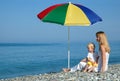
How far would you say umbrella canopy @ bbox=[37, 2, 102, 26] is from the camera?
43.1 ft

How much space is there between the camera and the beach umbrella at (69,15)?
Result: 13.1m

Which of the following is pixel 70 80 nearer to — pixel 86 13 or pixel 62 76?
pixel 62 76

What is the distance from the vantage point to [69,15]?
43.7ft

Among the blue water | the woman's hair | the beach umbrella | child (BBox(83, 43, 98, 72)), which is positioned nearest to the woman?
the woman's hair

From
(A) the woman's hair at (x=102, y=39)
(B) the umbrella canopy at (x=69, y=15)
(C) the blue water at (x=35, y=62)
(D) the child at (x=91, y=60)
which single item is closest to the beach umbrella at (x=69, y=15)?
(B) the umbrella canopy at (x=69, y=15)

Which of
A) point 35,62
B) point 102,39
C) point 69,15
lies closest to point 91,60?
point 102,39

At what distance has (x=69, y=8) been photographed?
13.5 metres

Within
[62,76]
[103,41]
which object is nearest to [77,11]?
[103,41]

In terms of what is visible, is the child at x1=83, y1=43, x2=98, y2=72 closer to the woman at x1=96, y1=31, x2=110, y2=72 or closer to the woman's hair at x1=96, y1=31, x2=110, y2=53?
the woman at x1=96, y1=31, x2=110, y2=72

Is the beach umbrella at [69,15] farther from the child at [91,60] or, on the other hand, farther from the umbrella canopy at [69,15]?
the child at [91,60]

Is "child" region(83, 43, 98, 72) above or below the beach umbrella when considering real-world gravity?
below

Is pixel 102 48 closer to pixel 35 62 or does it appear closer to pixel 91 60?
pixel 91 60

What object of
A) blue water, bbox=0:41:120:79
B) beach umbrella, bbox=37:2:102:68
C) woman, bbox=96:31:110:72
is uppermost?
beach umbrella, bbox=37:2:102:68

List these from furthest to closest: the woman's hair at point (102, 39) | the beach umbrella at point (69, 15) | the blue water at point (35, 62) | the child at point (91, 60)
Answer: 1. the blue water at point (35, 62)
2. the child at point (91, 60)
3. the beach umbrella at point (69, 15)
4. the woman's hair at point (102, 39)
